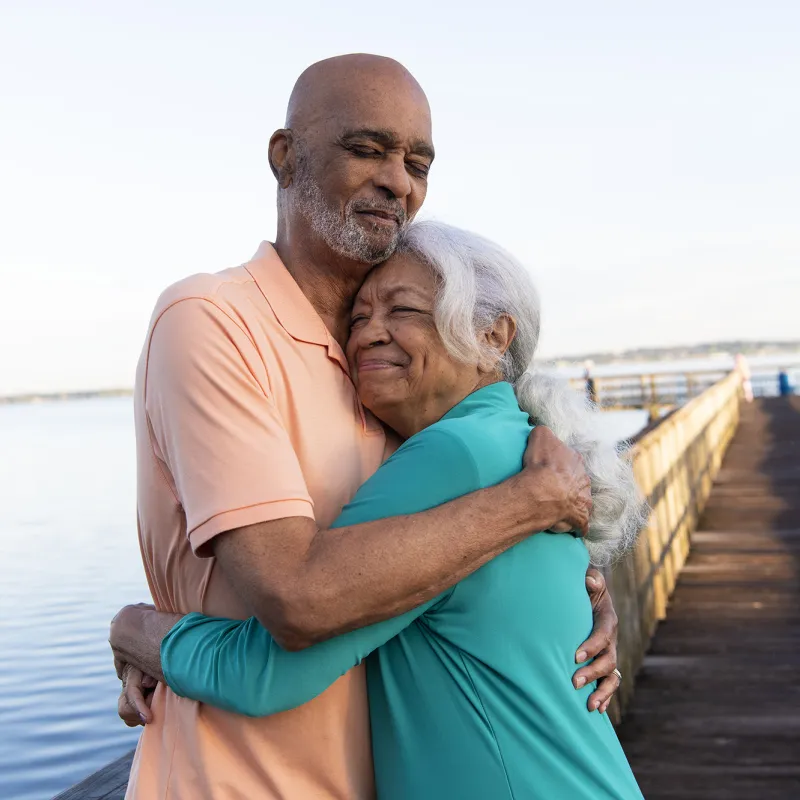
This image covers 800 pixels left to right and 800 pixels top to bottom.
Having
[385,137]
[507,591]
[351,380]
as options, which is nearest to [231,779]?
[507,591]

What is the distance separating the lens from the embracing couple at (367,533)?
5.56 feet

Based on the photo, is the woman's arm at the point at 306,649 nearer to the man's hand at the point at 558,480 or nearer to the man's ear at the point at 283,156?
the man's hand at the point at 558,480

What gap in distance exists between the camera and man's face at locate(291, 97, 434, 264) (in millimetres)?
2158

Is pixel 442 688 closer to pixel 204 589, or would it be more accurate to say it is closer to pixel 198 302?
pixel 204 589

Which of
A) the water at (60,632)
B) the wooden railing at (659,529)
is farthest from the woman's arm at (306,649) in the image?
the water at (60,632)

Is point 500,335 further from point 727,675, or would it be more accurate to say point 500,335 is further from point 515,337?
point 727,675

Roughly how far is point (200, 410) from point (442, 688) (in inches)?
23.9

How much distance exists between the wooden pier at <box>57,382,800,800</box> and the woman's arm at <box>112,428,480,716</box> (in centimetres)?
81

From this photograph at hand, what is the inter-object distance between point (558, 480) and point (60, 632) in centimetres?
978

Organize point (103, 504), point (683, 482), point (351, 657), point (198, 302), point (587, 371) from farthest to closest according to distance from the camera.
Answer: point (587, 371), point (103, 504), point (683, 482), point (198, 302), point (351, 657)

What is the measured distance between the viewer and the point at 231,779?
1793 millimetres

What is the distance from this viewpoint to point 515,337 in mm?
2201

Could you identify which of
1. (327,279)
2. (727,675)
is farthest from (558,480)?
(727,675)

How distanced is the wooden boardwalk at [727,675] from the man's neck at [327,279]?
9.44ft
